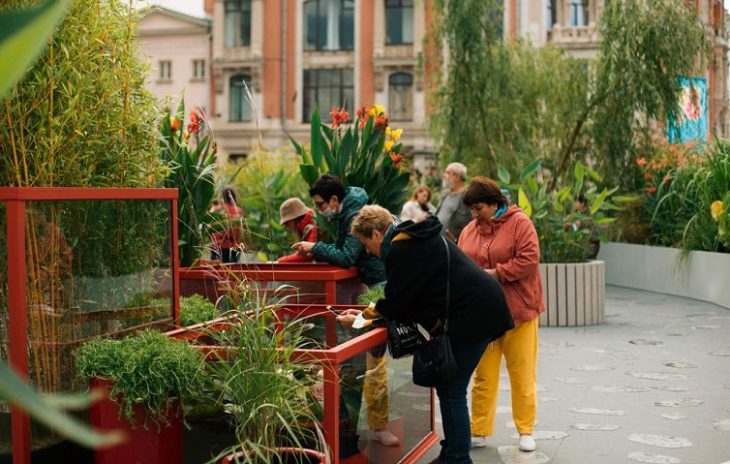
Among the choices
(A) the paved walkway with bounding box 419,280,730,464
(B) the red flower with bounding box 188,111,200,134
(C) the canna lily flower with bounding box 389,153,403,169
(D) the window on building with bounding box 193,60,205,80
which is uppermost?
(D) the window on building with bounding box 193,60,205,80

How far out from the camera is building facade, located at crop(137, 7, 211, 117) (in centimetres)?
5091

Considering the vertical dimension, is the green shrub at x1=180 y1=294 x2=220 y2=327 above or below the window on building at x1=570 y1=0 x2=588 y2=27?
below

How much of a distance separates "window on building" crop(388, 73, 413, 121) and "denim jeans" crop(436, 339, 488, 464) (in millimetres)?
43303

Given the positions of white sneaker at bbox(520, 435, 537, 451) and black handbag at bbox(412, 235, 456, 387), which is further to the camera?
white sneaker at bbox(520, 435, 537, 451)

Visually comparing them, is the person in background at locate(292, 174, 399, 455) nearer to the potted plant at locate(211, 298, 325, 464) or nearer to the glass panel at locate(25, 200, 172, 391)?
the glass panel at locate(25, 200, 172, 391)

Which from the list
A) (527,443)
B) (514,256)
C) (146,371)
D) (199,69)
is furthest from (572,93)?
(199,69)

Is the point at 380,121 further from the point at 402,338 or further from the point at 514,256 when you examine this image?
the point at 402,338

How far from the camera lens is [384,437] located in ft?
17.0

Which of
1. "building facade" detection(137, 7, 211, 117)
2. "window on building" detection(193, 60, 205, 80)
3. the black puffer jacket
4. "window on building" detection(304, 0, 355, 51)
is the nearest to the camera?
the black puffer jacket

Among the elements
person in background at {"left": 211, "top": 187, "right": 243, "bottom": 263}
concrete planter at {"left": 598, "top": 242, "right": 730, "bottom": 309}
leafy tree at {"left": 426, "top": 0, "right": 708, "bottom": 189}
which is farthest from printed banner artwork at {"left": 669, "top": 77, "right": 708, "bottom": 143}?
person in background at {"left": 211, "top": 187, "right": 243, "bottom": 263}

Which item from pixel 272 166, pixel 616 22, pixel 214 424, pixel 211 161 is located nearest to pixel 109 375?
pixel 214 424

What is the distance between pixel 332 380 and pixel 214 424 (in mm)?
627

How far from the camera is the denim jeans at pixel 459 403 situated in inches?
211

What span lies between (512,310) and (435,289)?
116 cm
